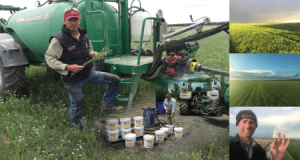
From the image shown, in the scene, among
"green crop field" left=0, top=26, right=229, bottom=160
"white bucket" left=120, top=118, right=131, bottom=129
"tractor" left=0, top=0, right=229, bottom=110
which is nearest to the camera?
"green crop field" left=0, top=26, right=229, bottom=160

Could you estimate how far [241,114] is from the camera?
1258 mm

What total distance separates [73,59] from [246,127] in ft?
9.24

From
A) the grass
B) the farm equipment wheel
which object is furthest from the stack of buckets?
the farm equipment wheel

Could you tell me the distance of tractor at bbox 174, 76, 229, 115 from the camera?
4.04m

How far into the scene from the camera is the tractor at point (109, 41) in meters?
4.00

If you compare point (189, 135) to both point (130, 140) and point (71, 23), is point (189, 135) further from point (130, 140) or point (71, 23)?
point (71, 23)

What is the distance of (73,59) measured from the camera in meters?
3.44

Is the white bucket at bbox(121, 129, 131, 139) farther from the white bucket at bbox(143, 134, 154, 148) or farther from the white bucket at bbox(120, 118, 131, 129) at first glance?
the white bucket at bbox(143, 134, 154, 148)

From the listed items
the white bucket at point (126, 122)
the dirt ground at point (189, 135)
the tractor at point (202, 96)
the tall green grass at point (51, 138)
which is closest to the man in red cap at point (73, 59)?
the tall green grass at point (51, 138)

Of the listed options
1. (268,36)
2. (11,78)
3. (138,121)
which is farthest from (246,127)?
(11,78)

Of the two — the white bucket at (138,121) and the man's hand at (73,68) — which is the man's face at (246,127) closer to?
the white bucket at (138,121)

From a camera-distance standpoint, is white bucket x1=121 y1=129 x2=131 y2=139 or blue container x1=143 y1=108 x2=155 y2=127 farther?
blue container x1=143 y1=108 x2=155 y2=127

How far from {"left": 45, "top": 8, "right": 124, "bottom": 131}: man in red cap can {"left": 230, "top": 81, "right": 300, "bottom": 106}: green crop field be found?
2487mm

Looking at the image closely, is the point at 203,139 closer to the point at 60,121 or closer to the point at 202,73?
the point at 202,73
